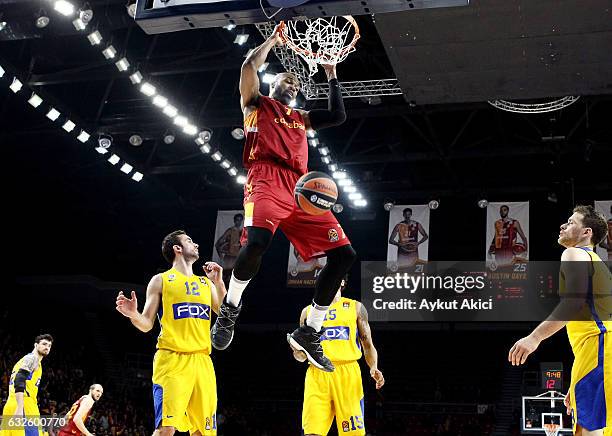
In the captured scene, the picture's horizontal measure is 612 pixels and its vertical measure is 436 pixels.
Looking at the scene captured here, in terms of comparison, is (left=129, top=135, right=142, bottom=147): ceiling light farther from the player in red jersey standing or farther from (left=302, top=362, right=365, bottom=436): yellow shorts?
(left=302, top=362, right=365, bottom=436): yellow shorts

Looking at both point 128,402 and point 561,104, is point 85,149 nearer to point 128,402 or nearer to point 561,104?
point 128,402

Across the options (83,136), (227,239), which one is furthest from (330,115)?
(227,239)

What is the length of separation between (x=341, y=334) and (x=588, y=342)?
3.59 metres

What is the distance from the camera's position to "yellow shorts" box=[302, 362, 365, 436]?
326 inches

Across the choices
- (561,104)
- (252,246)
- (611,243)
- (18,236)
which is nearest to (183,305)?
(252,246)

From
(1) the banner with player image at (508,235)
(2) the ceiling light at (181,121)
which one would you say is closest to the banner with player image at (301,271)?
(1) the banner with player image at (508,235)

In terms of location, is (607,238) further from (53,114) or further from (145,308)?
(145,308)

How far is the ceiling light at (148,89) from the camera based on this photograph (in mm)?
15389

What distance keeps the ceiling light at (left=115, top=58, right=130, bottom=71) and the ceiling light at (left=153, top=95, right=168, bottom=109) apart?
1169 millimetres

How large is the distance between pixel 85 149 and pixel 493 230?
1076 cm

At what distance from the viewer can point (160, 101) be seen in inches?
627

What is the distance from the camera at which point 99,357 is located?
27.4 metres

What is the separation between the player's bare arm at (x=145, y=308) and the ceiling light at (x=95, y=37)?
24.3ft

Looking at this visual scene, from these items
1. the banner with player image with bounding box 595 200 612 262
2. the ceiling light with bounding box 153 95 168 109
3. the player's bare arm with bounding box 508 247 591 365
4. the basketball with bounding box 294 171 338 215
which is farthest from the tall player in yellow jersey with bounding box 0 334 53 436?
the banner with player image with bounding box 595 200 612 262
